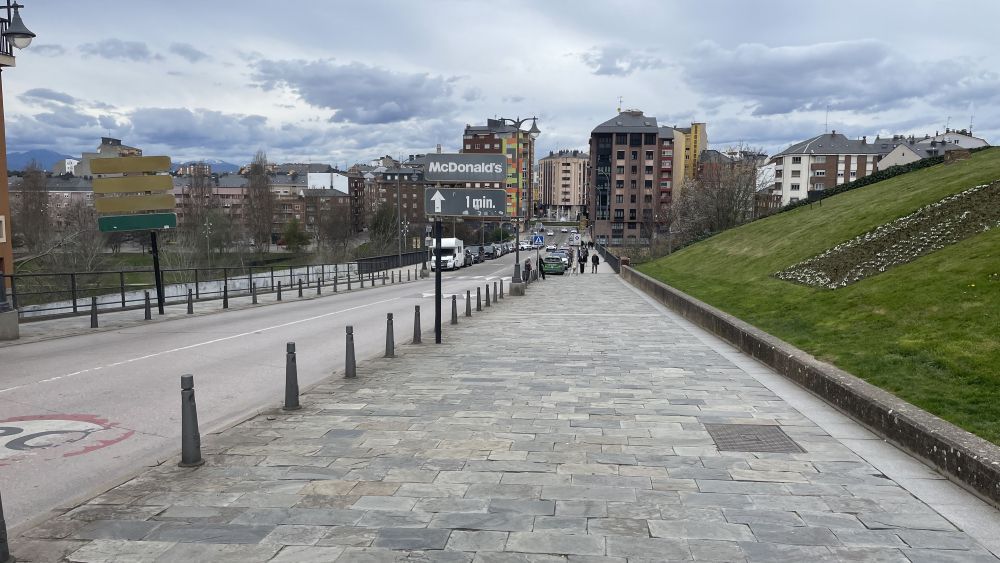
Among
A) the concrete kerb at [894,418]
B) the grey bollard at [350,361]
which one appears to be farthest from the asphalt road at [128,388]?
the concrete kerb at [894,418]

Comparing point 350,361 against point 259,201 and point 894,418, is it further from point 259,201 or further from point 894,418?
point 259,201

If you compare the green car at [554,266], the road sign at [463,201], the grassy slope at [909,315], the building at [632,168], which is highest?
the building at [632,168]

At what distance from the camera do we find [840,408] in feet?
26.7

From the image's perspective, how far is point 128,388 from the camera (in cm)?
1001

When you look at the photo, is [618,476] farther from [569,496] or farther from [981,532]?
[981,532]

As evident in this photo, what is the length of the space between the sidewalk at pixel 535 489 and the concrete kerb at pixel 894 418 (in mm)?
169

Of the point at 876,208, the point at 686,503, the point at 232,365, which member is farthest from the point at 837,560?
the point at 876,208

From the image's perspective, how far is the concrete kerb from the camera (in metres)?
5.36

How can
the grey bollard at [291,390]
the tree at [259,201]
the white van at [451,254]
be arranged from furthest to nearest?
1. the tree at [259,201]
2. the white van at [451,254]
3. the grey bollard at [291,390]

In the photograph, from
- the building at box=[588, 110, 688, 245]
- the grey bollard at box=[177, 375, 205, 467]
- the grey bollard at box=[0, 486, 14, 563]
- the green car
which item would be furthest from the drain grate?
the building at box=[588, 110, 688, 245]

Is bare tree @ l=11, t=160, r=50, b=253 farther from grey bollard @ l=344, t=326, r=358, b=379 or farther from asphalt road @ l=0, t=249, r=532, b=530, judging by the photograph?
grey bollard @ l=344, t=326, r=358, b=379

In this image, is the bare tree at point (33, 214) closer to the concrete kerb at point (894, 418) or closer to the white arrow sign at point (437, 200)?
the white arrow sign at point (437, 200)

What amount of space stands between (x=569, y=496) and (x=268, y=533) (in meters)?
2.28

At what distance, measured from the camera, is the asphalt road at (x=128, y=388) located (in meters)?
6.27
